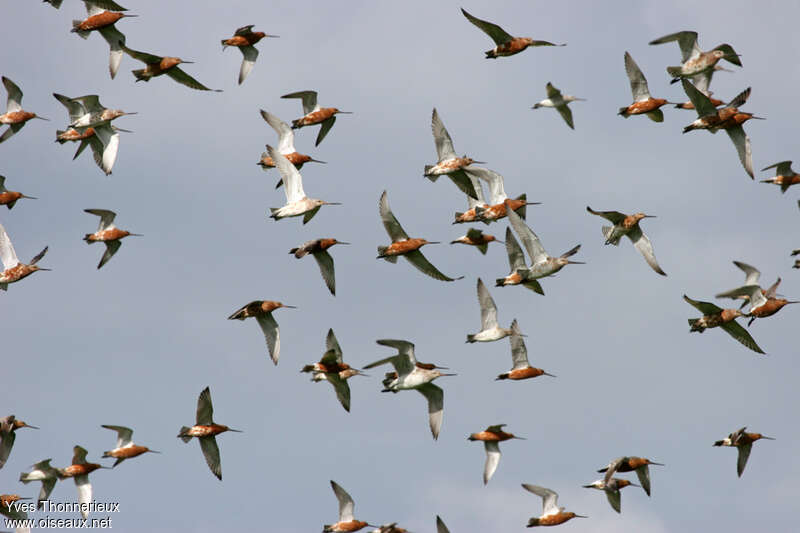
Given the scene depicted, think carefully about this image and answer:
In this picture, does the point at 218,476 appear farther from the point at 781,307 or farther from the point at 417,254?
the point at 781,307

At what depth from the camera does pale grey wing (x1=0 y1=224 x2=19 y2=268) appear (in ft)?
129

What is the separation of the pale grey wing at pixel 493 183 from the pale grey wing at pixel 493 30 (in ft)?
15.4

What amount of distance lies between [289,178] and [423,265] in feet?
14.2

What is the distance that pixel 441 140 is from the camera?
37.5 m

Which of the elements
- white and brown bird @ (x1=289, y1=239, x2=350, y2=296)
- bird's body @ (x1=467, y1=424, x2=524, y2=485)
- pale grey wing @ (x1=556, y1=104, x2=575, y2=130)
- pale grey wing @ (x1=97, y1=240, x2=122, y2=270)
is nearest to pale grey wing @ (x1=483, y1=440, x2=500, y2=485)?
bird's body @ (x1=467, y1=424, x2=524, y2=485)

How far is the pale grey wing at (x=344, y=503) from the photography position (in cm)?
3797

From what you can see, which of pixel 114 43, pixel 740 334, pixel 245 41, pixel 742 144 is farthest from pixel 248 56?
pixel 740 334

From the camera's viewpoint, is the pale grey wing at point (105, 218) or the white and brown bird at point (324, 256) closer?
the white and brown bird at point (324, 256)

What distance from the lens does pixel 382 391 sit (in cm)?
3581

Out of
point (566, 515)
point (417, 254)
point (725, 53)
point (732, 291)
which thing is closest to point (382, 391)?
point (417, 254)

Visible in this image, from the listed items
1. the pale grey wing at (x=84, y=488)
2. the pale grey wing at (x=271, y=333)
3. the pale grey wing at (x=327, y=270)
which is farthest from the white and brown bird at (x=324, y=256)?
the pale grey wing at (x=84, y=488)

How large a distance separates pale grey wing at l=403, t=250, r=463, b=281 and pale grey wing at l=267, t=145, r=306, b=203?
10.9ft

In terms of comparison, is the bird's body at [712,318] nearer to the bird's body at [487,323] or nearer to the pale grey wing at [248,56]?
the bird's body at [487,323]

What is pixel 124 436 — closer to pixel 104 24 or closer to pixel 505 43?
pixel 104 24
